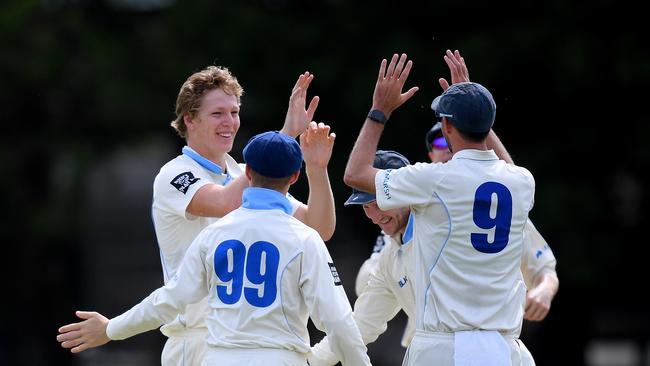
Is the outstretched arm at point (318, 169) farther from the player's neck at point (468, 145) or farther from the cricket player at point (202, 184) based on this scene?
the player's neck at point (468, 145)

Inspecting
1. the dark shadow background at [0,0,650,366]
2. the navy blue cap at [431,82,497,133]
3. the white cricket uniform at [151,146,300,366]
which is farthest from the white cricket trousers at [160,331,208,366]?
the dark shadow background at [0,0,650,366]

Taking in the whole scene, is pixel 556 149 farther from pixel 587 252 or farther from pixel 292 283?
pixel 292 283

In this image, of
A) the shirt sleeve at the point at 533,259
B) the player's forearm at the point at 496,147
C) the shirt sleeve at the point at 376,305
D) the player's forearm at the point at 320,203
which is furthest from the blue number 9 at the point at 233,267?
the shirt sleeve at the point at 533,259

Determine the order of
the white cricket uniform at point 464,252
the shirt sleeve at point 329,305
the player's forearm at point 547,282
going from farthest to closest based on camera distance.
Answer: the player's forearm at point 547,282
the white cricket uniform at point 464,252
the shirt sleeve at point 329,305

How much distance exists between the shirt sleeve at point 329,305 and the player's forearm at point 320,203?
1.91ft

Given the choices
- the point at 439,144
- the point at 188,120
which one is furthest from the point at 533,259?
the point at 188,120

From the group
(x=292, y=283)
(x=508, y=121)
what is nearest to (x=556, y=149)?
(x=508, y=121)

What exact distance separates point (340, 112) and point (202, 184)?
11240 mm

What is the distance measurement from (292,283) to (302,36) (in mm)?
12493

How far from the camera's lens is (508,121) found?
1697 centimetres

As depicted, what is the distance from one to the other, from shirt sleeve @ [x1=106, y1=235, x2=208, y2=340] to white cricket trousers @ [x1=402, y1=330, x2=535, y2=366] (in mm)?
1018

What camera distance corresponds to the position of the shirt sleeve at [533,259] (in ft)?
24.6

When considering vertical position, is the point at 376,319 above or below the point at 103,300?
above

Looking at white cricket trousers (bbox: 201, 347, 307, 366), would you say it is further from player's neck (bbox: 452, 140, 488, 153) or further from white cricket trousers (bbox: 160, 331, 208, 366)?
player's neck (bbox: 452, 140, 488, 153)
